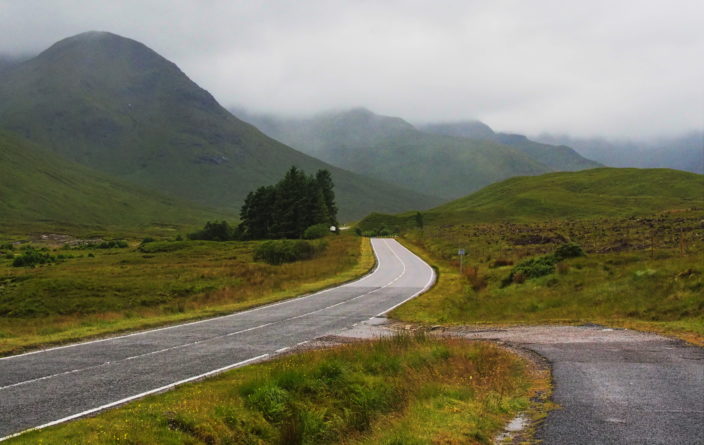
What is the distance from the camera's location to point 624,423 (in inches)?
362

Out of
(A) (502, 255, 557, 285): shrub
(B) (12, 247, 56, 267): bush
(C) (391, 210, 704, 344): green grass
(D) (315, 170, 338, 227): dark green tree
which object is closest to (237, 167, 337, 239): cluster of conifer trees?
(D) (315, 170, 338, 227): dark green tree

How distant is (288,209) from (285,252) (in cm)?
3964

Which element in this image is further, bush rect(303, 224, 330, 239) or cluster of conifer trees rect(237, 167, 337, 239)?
cluster of conifer trees rect(237, 167, 337, 239)

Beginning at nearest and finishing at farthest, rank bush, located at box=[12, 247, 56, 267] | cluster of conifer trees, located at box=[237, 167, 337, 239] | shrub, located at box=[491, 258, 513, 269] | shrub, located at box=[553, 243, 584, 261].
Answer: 1. shrub, located at box=[553, 243, 584, 261]
2. shrub, located at box=[491, 258, 513, 269]
3. bush, located at box=[12, 247, 56, 267]
4. cluster of conifer trees, located at box=[237, 167, 337, 239]

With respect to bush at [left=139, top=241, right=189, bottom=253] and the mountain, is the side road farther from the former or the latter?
the mountain

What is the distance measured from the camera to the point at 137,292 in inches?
1902

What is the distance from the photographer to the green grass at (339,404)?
9812 mm

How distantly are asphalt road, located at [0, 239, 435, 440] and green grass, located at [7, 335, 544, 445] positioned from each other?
114 centimetres

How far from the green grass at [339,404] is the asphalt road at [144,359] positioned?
114 centimetres

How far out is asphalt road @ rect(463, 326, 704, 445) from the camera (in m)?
8.77

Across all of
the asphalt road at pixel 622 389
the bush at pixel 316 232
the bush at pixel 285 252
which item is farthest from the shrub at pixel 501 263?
the bush at pixel 316 232

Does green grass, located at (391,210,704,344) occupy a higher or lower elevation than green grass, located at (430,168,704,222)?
lower

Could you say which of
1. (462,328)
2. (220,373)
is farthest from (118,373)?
(462,328)

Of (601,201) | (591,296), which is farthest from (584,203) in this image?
(591,296)
